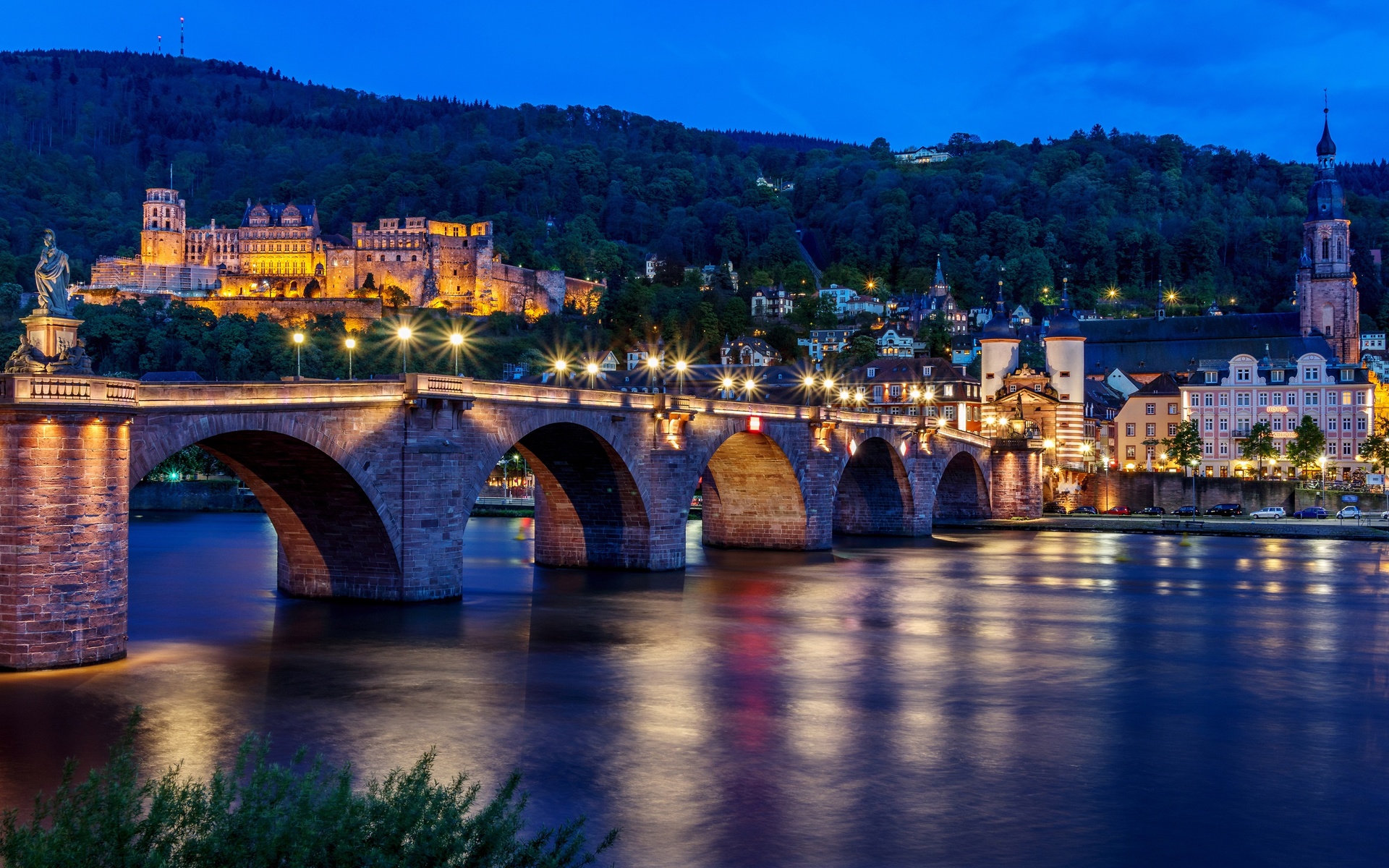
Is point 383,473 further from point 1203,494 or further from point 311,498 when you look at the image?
point 1203,494

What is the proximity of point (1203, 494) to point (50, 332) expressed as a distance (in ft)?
257

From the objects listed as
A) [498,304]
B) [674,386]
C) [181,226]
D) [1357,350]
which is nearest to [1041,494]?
[674,386]

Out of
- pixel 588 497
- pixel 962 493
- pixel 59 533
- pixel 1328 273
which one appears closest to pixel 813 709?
pixel 59 533

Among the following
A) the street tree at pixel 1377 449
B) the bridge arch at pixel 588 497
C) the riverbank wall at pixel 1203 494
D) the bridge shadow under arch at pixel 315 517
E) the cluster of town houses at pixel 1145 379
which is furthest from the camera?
the cluster of town houses at pixel 1145 379

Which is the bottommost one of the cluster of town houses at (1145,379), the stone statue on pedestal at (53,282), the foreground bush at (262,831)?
the foreground bush at (262,831)

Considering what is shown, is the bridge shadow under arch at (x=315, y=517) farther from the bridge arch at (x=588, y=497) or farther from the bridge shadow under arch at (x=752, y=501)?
→ the bridge shadow under arch at (x=752, y=501)

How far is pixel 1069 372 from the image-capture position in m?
98.9

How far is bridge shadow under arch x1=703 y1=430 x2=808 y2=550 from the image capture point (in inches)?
2250

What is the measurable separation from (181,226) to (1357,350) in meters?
144

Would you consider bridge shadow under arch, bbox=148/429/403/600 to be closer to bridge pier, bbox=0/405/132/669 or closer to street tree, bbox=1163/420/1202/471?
bridge pier, bbox=0/405/132/669

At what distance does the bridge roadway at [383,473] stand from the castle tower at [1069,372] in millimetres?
33232

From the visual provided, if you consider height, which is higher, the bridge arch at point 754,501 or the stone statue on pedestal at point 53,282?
the stone statue on pedestal at point 53,282

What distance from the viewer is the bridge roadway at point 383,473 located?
80.3ft

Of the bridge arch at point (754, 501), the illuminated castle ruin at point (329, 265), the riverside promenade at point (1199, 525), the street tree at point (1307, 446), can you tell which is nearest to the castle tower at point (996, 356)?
the riverside promenade at point (1199, 525)
